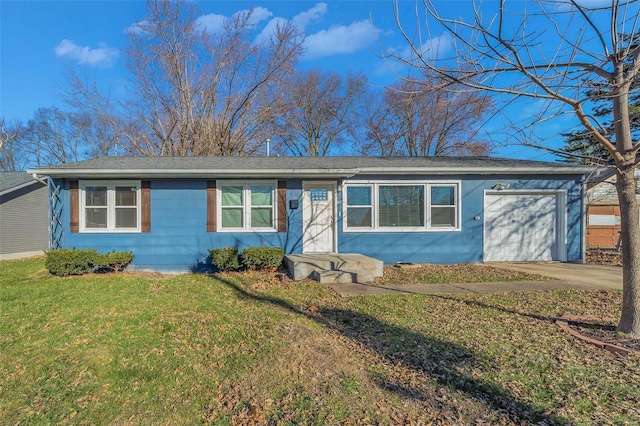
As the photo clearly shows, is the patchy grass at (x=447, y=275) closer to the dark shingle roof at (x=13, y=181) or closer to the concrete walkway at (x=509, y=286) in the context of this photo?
the concrete walkway at (x=509, y=286)

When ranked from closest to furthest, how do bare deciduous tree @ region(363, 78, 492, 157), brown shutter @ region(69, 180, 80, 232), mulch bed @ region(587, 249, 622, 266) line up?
brown shutter @ region(69, 180, 80, 232), mulch bed @ region(587, 249, 622, 266), bare deciduous tree @ region(363, 78, 492, 157)

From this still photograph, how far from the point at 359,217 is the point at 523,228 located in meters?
4.93

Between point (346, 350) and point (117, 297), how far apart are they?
448 cm

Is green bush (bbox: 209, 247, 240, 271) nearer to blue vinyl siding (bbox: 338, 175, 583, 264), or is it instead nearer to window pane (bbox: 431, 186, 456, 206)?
blue vinyl siding (bbox: 338, 175, 583, 264)

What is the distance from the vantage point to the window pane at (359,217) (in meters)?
9.19

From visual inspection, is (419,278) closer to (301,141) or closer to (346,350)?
(346,350)

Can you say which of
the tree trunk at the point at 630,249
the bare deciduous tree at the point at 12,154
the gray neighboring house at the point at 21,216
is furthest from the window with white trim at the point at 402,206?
the bare deciduous tree at the point at 12,154

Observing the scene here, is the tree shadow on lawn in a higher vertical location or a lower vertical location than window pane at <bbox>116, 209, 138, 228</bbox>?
lower

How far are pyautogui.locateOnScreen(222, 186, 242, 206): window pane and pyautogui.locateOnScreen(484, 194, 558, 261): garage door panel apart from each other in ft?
23.4

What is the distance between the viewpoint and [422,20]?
370 centimetres

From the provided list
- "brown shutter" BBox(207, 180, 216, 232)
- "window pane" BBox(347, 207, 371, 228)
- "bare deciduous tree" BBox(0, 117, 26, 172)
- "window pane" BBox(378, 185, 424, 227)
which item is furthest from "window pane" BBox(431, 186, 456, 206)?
"bare deciduous tree" BBox(0, 117, 26, 172)

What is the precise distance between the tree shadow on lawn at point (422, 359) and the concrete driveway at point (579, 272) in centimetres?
486

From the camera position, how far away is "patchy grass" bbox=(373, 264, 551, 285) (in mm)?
7270

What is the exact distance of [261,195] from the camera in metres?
8.82
